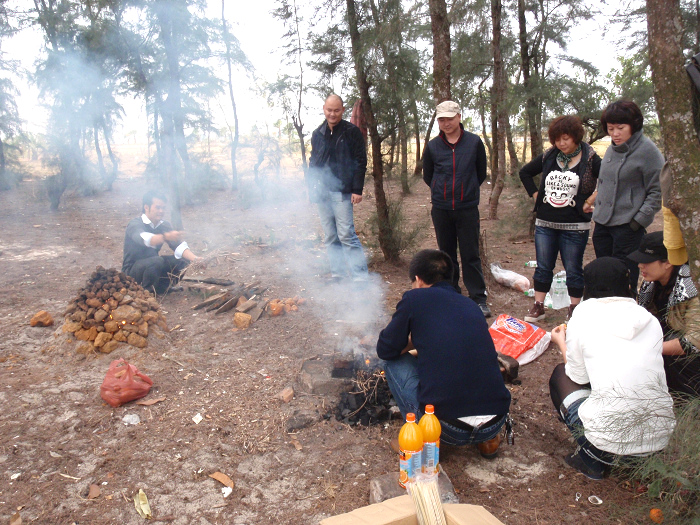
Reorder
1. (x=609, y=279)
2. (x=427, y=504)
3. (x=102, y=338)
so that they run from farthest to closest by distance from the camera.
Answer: (x=102, y=338) < (x=609, y=279) < (x=427, y=504)

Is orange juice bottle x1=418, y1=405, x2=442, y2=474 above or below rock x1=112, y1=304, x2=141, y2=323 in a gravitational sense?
below

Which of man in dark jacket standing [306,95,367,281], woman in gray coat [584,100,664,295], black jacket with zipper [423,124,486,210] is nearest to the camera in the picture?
woman in gray coat [584,100,664,295]

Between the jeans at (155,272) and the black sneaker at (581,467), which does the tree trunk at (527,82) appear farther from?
the black sneaker at (581,467)

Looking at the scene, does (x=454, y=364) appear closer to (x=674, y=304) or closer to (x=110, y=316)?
(x=674, y=304)

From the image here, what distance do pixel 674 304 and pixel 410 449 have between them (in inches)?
67.6

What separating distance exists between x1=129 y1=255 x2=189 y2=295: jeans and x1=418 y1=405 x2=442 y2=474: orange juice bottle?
3752 millimetres

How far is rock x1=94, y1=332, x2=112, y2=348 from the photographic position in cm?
403

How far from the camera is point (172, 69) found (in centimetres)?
600

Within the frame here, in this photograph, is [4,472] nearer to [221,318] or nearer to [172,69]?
[221,318]

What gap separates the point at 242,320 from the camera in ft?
15.0

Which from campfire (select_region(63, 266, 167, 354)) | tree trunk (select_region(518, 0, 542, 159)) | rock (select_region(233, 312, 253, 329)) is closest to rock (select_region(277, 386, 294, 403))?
rock (select_region(233, 312, 253, 329))

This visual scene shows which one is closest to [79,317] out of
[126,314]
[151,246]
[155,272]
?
[126,314]

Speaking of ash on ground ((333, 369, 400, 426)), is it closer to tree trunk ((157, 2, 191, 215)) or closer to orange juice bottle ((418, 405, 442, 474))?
orange juice bottle ((418, 405, 442, 474))

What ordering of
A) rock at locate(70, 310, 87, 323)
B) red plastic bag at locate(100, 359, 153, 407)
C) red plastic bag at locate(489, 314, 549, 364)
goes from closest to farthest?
red plastic bag at locate(100, 359, 153, 407), red plastic bag at locate(489, 314, 549, 364), rock at locate(70, 310, 87, 323)
